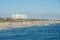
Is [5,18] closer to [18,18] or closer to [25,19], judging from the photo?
[18,18]

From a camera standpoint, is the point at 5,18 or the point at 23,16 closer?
the point at 5,18

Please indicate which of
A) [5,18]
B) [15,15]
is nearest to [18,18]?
[15,15]

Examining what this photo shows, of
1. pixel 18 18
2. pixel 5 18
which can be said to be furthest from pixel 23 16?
pixel 5 18

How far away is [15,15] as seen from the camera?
8388 cm

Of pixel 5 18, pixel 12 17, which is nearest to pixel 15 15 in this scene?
pixel 12 17

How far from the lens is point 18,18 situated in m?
85.9

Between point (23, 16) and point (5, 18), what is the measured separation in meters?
12.2

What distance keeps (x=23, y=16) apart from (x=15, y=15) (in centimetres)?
475

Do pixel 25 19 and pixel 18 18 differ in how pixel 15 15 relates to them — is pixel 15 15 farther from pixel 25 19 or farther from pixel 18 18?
pixel 25 19

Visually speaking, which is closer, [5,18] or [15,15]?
[5,18]

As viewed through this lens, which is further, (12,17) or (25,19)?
(25,19)

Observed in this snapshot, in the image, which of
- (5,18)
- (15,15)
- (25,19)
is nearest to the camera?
(5,18)

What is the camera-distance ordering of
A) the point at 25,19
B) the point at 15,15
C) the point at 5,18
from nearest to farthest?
the point at 5,18
the point at 15,15
the point at 25,19

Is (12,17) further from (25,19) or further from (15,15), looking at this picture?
(25,19)
